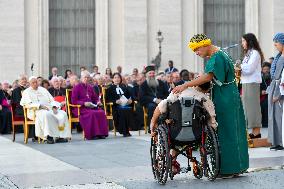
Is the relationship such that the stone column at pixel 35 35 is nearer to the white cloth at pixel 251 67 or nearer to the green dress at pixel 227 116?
the white cloth at pixel 251 67

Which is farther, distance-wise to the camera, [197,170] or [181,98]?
[197,170]

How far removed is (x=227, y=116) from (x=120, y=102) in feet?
30.5

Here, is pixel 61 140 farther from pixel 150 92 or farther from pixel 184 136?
pixel 184 136

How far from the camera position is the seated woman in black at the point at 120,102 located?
59.5 feet

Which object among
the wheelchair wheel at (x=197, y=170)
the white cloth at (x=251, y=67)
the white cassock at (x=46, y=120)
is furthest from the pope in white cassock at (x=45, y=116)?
the wheelchair wheel at (x=197, y=170)

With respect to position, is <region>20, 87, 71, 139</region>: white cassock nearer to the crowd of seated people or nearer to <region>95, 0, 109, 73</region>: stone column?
the crowd of seated people

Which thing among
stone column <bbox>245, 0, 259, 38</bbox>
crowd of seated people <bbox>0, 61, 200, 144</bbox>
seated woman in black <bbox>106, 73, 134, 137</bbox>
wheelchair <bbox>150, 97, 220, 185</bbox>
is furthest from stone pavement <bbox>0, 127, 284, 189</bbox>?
stone column <bbox>245, 0, 259, 38</bbox>

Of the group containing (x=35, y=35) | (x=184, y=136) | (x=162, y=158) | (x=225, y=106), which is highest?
(x=35, y=35)

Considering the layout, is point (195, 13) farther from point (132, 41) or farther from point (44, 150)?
point (44, 150)

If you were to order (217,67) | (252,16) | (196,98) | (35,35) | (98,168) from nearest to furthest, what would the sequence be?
1. (196,98)
2. (217,67)
3. (98,168)
4. (35,35)
5. (252,16)

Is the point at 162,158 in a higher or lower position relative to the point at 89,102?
lower

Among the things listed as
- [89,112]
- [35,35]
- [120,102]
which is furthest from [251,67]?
[35,35]

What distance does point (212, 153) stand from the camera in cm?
878

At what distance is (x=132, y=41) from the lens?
28859 mm
